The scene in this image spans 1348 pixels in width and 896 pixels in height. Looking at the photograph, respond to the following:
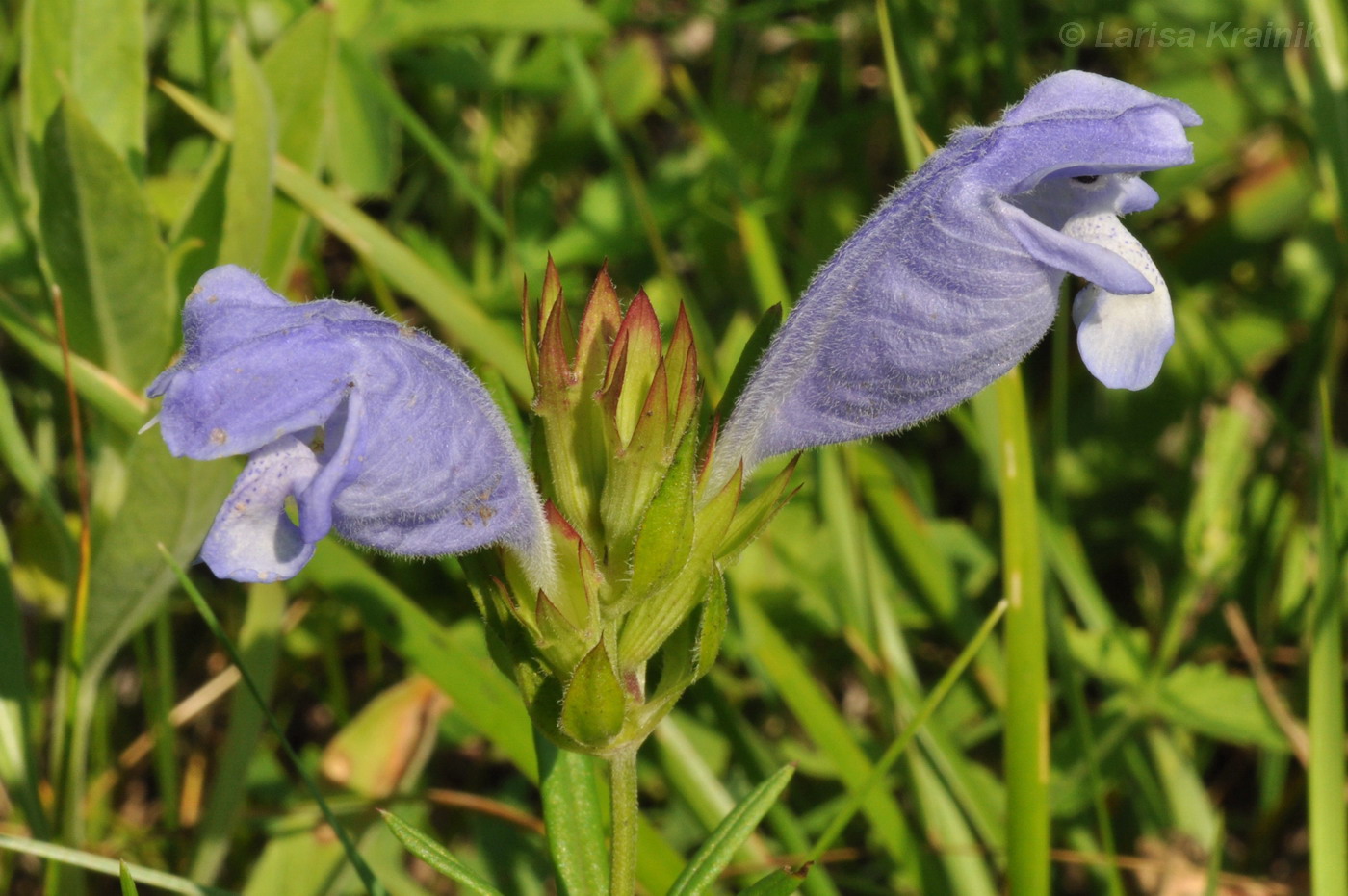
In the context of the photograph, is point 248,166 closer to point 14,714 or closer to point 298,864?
point 14,714

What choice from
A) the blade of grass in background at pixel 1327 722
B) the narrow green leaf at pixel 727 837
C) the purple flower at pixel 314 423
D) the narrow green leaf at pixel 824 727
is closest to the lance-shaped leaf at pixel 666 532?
the purple flower at pixel 314 423

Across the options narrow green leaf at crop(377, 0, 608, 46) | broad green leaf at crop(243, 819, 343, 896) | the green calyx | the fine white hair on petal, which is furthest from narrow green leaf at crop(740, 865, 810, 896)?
narrow green leaf at crop(377, 0, 608, 46)

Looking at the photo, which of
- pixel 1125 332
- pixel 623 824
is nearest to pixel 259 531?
pixel 623 824

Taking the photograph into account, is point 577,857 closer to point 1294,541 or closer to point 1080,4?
point 1294,541

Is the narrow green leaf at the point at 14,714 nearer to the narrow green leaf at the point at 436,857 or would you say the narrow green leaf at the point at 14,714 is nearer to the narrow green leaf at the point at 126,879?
the narrow green leaf at the point at 126,879

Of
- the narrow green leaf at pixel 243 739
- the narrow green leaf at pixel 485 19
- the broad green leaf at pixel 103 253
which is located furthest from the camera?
the narrow green leaf at pixel 485 19

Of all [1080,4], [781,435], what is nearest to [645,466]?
[781,435]
